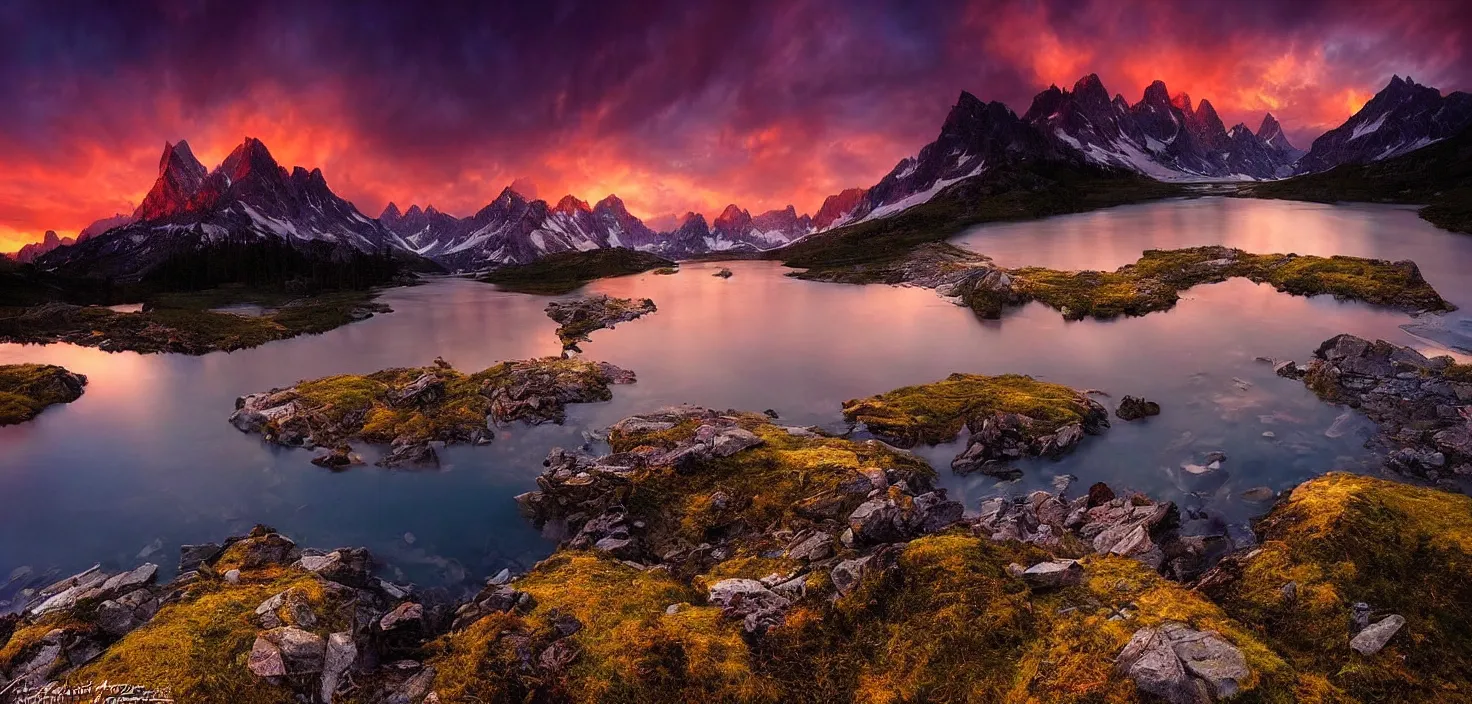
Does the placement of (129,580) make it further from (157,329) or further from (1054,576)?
(157,329)

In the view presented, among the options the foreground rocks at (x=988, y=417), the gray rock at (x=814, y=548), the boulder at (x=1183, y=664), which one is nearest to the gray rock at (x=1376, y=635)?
the boulder at (x=1183, y=664)

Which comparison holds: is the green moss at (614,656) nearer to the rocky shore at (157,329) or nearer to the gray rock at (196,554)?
the gray rock at (196,554)

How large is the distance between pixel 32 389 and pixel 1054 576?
47.9 meters

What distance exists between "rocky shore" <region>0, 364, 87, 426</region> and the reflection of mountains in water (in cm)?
6660

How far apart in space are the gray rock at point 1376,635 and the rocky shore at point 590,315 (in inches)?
1536

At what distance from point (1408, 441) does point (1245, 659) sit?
1658 cm

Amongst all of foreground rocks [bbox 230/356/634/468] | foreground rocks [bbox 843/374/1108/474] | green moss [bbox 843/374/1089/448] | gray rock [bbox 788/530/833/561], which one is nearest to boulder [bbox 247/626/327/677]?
gray rock [bbox 788/530/833/561]

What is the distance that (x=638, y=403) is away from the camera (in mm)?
27516

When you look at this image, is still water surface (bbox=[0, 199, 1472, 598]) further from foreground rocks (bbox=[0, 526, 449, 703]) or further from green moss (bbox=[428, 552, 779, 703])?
green moss (bbox=[428, 552, 779, 703])

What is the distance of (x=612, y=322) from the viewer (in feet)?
177

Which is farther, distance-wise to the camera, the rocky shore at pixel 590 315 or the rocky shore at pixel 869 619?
the rocky shore at pixel 590 315

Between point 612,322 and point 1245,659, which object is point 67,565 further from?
point 612,322

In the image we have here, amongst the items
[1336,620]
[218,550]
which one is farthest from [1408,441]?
[218,550]

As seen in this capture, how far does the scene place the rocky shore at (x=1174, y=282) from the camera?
35.1m
